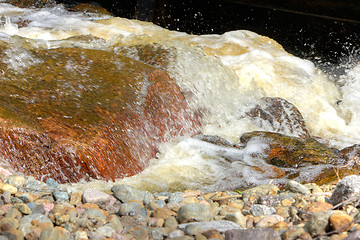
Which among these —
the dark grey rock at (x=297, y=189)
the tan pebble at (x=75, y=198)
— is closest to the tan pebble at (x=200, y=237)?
the tan pebble at (x=75, y=198)

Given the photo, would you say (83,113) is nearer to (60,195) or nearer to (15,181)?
(15,181)

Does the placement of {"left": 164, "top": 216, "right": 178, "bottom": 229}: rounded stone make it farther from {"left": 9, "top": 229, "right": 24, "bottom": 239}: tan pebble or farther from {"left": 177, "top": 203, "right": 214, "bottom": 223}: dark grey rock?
{"left": 9, "top": 229, "right": 24, "bottom": 239}: tan pebble

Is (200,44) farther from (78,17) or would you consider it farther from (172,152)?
(172,152)

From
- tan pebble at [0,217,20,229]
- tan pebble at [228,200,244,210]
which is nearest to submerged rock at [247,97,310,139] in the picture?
tan pebble at [228,200,244,210]

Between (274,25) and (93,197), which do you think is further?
(274,25)

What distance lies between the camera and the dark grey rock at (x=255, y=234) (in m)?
1.81

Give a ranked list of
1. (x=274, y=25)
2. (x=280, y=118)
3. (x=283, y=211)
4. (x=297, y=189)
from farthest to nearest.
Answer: (x=274, y=25)
(x=280, y=118)
(x=297, y=189)
(x=283, y=211)

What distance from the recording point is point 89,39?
18.9 feet

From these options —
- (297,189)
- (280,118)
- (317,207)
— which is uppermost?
(317,207)

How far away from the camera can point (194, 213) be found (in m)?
2.15

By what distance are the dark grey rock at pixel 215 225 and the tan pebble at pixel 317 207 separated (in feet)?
1.22

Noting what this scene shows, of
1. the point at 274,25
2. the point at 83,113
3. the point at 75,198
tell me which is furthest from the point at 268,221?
the point at 274,25

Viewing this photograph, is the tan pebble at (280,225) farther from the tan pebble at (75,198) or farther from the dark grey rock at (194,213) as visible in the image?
the tan pebble at (75,198)

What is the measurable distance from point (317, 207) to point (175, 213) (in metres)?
0.70
